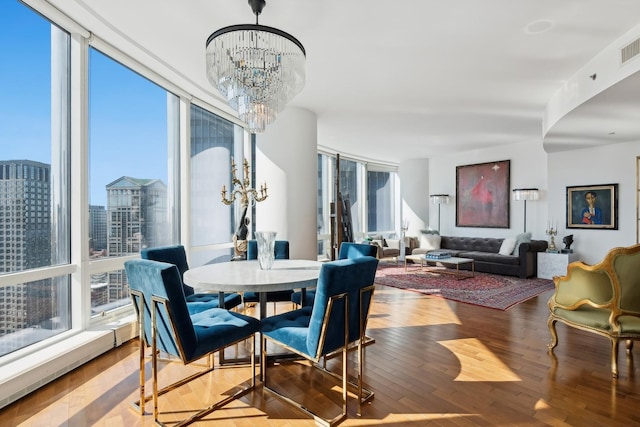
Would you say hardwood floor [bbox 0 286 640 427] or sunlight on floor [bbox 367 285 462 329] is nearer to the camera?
hardwood floor [bbox 0 286 640 427]

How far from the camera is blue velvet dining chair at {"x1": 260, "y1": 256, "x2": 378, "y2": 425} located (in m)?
2.00

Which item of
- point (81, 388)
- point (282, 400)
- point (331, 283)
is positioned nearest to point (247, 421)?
point (282, 400)

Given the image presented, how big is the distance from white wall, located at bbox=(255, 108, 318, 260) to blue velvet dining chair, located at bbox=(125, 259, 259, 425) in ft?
9.21

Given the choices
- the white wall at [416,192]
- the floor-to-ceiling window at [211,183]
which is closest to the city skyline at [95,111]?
the floor-to-ceiling window at [211,183]

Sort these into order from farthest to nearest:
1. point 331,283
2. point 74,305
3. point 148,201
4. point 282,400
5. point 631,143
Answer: point 631,143 → point 148,201 → point 74,305 → point 282,400 → point 331,283

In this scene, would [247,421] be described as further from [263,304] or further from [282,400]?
[263,304]

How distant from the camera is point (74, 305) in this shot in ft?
9.98

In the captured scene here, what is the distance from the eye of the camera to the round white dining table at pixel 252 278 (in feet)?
7.40

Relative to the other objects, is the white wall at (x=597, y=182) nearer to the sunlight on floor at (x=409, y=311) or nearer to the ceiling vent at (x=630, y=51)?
the sunlight on floor at (x=409, y=311)

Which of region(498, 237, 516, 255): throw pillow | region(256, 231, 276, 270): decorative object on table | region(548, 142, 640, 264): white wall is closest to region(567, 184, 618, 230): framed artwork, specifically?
region(548, 142, 640, 264): white wall

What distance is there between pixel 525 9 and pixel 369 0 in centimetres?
125

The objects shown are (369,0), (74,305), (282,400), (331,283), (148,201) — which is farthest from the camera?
(148,201)

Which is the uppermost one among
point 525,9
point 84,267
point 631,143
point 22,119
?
point 525,9

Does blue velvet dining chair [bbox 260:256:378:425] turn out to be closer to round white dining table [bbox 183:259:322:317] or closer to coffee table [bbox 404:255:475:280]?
round white dining table [bbox 183:259:322:317]
